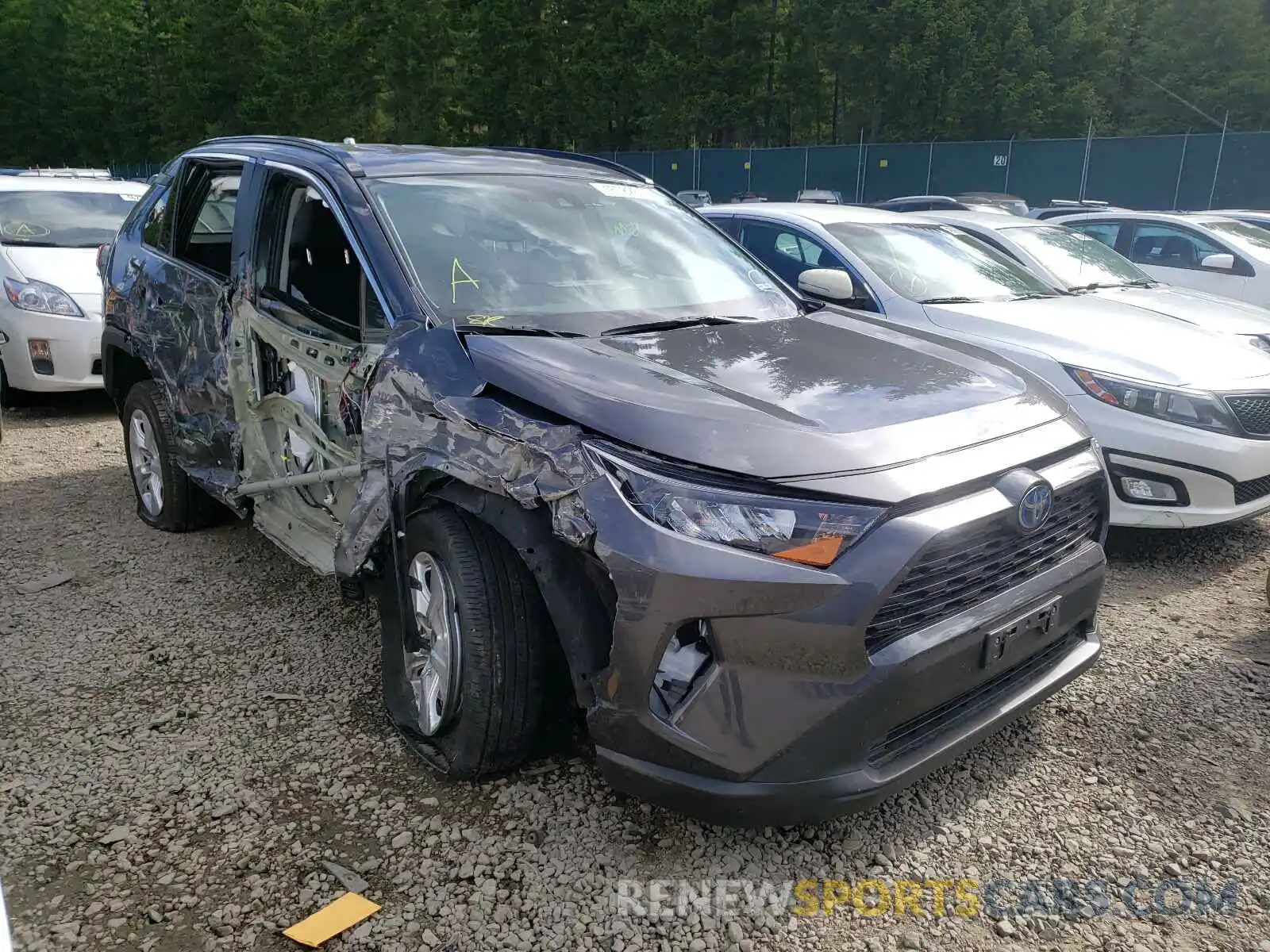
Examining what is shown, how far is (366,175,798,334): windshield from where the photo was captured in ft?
10.3

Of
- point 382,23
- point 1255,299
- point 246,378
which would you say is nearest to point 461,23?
point 382,23

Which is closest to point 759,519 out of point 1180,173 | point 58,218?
point 58,218

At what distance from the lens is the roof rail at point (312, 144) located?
3467 mm

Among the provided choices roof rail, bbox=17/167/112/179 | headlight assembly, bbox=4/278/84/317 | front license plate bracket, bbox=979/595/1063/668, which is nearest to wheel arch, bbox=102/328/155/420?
headlight assembly, bbox=4/278/84/317

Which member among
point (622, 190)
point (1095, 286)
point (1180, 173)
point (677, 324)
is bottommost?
point (1180, 173)

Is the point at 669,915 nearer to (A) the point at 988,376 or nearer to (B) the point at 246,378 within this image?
(A) the point at 988,376

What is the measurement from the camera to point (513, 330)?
115 inches

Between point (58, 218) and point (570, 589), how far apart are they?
7.88 metres

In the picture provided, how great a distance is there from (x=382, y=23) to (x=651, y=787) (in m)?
43.1

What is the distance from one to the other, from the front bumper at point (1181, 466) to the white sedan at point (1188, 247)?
5483 millimetres

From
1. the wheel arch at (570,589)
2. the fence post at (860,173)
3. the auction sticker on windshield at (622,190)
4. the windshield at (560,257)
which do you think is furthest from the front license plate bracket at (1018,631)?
the fence post at (860,173)

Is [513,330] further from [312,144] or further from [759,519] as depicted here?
[312,144]

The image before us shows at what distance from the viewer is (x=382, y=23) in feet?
130

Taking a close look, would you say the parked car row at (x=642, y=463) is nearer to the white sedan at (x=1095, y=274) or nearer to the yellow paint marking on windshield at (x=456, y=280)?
the yellow paint marking on windshield at (x=456, y=280)
